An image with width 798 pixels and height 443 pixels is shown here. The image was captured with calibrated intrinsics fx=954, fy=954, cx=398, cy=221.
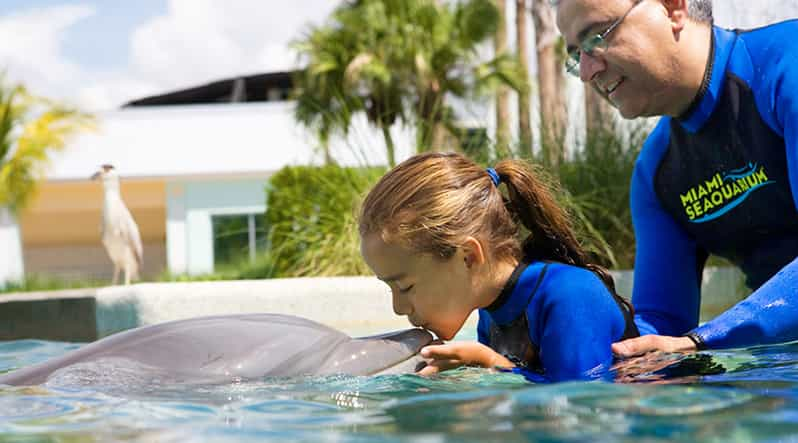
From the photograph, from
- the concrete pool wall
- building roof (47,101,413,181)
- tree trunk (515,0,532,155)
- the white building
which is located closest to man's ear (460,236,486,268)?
the concrete pool wall

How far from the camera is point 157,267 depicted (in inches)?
1052

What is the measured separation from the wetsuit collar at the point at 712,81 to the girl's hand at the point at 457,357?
1.15 m

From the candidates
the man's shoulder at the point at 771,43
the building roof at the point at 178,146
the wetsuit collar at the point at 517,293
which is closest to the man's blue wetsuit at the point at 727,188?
the man's shoulder at the point at 771,43

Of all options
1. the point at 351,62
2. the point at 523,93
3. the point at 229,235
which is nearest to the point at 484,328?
the point at 523,93

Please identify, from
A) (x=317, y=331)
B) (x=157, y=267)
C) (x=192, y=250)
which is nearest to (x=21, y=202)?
(x=192, y=250)

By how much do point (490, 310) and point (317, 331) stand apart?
1.63 feet

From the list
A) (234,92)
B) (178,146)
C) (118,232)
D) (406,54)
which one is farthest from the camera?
(234,92)

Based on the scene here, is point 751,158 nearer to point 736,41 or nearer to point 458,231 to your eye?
point 736,41

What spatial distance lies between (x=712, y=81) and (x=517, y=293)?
99 cm

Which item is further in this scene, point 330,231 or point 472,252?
point 330,231

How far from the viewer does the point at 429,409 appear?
182 cm

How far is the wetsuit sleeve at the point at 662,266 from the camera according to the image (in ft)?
11.0

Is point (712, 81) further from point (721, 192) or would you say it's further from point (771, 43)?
point (721, 192)

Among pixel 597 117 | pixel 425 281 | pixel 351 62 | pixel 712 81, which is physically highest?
pixel 351 62
